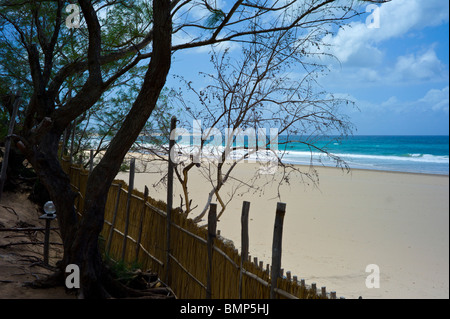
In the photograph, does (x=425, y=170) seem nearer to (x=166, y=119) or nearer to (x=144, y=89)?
(x=166, y=119)

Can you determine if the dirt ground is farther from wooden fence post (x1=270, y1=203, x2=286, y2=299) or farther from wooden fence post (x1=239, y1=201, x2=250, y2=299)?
wooden fence post (x1=270, y1=203, x2=286, y2=299)

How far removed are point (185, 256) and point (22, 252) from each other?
2.25 meters

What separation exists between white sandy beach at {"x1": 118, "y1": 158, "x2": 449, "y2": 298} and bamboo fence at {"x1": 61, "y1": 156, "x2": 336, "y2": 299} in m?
1.04

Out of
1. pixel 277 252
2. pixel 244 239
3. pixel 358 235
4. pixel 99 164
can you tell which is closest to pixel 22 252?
pixel 99 164

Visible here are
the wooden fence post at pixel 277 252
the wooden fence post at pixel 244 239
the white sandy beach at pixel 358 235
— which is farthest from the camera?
the white sandy beach at pixel 358 235

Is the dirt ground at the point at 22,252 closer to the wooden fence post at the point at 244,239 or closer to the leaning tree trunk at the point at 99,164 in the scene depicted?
the leaning tree trunk at the point at 99,164

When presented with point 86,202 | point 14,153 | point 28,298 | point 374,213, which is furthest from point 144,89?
point 374,213

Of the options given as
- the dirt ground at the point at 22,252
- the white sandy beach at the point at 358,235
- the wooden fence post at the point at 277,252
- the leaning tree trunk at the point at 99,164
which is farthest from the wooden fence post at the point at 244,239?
the white sandy beach at the point at 358,235

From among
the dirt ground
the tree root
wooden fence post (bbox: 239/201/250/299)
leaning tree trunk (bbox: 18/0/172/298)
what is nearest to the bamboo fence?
wooden fence post (bbox: 239/201/250/299)

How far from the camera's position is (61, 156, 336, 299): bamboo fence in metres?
2.91

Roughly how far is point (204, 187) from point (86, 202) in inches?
438

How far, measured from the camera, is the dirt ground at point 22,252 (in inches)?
151

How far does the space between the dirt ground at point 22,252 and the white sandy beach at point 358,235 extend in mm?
1848

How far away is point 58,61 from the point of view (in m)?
8.04
